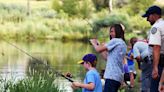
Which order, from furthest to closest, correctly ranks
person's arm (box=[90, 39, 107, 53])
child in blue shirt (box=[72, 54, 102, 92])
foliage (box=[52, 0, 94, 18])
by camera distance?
foliage (box=[52, 0, 94, 18]) < person's arm (box=[90, 39, 107, 53]) < child in blue shirt (box=[72, 54, 102, 92])

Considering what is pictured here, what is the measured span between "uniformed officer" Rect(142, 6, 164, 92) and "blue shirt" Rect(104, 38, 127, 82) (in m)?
0.56

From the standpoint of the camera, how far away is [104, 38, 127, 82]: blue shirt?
23.7ft

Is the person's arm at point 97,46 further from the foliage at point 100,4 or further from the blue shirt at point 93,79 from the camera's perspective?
the foliage at point 100,4

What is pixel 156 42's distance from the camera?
657 centimetres

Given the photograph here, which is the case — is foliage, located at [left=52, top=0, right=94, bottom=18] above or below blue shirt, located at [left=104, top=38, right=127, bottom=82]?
below

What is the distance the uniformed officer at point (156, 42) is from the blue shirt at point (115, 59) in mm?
560

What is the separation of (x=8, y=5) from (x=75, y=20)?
709 cm

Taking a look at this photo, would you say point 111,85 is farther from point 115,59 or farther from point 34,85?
point 34,85

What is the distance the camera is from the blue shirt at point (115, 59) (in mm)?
7234

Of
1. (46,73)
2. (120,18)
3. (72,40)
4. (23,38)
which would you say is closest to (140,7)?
(120,18)

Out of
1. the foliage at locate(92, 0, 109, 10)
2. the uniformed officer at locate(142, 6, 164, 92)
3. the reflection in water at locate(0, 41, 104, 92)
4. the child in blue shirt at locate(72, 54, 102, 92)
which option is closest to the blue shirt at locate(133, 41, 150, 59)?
the reflection in water at locate(0, 41, 104, 92)

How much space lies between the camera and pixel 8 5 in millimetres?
47156

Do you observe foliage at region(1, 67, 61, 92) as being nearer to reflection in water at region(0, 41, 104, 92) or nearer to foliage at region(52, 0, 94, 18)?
reflection in water at region(0, 41, 104, 92)

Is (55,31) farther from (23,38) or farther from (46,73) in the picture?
(46,73)
